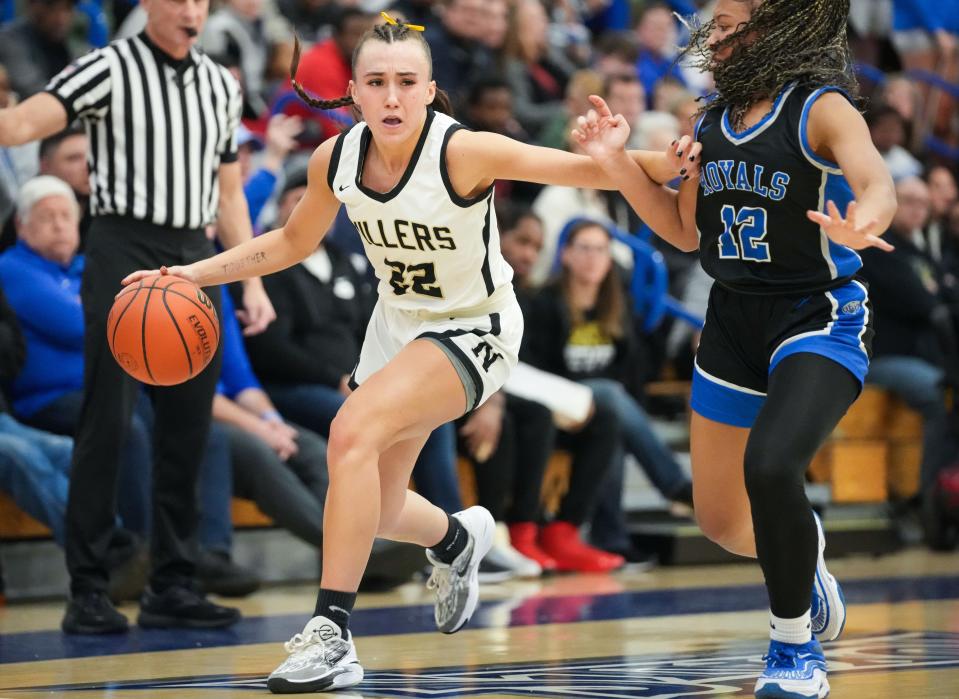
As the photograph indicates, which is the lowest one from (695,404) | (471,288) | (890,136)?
(695,404)

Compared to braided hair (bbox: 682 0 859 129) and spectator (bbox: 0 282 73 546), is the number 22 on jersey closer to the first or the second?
braided hair (bbox: 682 0 859 129)

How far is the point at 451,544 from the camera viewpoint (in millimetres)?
4941

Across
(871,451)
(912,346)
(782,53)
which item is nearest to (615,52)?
(912,346)

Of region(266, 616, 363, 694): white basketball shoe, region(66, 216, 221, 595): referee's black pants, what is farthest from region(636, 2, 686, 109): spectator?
region(266, 616, 363, 694): white basketball shoe

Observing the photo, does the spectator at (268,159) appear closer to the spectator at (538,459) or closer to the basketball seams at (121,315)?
the spectator at (538,459)

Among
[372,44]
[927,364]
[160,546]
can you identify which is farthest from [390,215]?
[927,364]

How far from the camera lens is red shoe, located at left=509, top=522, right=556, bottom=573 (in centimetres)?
776

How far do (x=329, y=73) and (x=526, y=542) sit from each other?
2.96 m

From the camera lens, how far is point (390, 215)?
4.34m

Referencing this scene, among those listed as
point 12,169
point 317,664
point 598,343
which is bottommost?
point 317,664

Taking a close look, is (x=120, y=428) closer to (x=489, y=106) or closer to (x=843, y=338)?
(x=843, y=338)

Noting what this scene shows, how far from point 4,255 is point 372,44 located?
2823mm

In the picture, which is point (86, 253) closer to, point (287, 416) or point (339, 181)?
point (339, 181)

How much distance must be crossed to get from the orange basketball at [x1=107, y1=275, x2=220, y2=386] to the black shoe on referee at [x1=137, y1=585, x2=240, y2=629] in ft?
4.31
